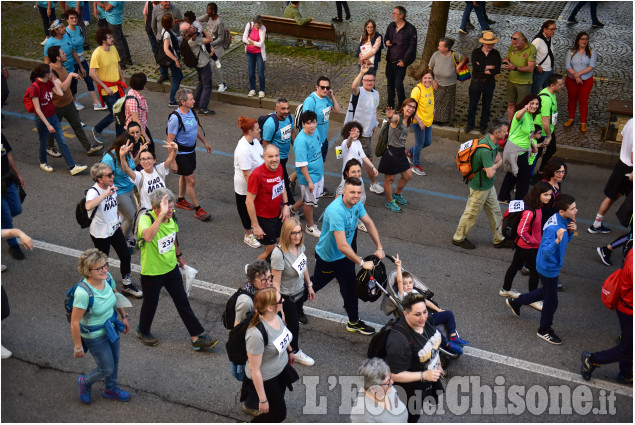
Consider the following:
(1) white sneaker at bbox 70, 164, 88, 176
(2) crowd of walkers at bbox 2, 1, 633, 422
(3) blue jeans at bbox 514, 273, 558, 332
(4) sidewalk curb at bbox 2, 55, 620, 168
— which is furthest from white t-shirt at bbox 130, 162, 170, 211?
(4) sidewalk curb at bbox 2, 55, 620, 168

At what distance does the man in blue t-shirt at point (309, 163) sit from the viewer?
338 inches

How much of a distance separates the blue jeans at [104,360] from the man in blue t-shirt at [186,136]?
11.7 ft

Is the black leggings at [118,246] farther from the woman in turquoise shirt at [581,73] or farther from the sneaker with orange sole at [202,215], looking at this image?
the woman in turquoise shirt at [581,73]

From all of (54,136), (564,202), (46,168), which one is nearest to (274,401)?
(564,202)

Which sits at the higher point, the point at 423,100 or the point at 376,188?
the point at 423,100

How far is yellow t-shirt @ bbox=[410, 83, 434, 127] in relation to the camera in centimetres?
1060

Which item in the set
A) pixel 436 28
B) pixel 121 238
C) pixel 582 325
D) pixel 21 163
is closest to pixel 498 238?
pixel 582 325

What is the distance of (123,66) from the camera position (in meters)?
14.9

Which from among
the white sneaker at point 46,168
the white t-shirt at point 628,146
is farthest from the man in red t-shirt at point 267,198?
the white t-shirt at point 628,146

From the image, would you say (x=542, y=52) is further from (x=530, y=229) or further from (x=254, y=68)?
(x=530, y=229)

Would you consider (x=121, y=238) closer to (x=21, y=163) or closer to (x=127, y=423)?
(x=127, y=423)

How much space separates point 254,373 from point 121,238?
3.00 m

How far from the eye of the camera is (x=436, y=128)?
1249 centimetres

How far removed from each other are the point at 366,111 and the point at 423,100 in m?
1.02
